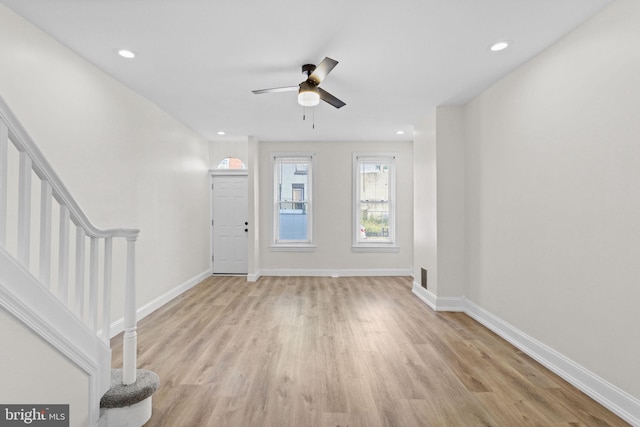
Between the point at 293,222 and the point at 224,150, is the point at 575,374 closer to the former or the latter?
the point at 293,222

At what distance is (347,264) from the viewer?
20.8 feet

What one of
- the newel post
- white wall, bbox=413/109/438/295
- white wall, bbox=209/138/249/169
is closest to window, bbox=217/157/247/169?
white wall, bbox=209/138/249/169

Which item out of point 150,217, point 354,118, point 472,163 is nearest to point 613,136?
point 472,163

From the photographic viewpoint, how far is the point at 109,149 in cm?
329

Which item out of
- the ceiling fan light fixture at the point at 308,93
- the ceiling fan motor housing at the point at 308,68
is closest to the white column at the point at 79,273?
the ceiling fan light fixture at the point at 308,93

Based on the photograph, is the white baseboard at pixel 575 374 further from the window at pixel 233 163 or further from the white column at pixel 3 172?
the window at pixel 233 163

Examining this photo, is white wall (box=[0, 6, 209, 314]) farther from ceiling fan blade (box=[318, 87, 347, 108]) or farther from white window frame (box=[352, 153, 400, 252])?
white window frame (box=[352, 153, 400, 252])

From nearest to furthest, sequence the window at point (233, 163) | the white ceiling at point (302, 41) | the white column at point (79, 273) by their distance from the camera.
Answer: the white column at point (79, 273) < the white ceiling at point (302, 41) < the window at point (233, 163)

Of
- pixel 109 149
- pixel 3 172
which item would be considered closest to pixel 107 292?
pixel 3 172

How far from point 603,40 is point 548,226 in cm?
143

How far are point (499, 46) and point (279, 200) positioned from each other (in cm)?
456

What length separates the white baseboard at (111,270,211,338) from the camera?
3.32m

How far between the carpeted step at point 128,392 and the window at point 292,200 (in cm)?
444

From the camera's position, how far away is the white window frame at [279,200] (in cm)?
633
